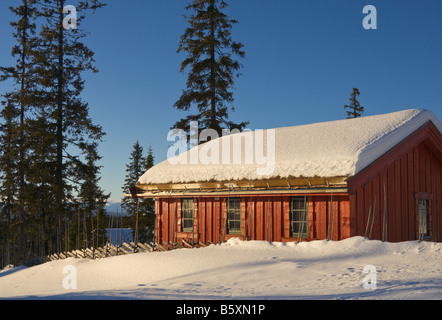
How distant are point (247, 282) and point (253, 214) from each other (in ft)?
21.0

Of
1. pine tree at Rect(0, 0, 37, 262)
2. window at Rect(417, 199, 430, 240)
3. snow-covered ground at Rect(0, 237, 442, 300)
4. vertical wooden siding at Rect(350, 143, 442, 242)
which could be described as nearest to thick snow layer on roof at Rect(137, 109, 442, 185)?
vertical wooden siding at Rect(350, 143, 442, 242)

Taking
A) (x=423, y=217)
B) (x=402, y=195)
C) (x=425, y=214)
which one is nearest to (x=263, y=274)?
(x=402, y=195)

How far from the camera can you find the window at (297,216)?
45.8 ft

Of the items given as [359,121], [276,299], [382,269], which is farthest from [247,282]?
[359,121]

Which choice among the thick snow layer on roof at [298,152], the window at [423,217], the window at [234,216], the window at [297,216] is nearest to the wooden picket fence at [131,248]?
the window at [234,216]

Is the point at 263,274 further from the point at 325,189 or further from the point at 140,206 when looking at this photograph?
the point at 140,206

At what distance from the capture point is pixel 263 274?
30.6 feet

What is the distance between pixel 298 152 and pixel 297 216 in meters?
2.39

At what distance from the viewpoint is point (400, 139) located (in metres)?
14.1

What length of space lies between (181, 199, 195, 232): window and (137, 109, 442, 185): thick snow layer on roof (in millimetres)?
1049

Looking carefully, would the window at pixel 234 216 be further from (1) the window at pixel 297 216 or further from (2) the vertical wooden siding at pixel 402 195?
(2) the vertical wooden siding at pixel 402 195

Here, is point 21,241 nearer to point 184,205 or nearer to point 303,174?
point 184,205

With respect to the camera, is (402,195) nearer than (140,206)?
Yes

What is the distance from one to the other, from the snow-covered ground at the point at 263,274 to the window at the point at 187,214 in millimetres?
3830
